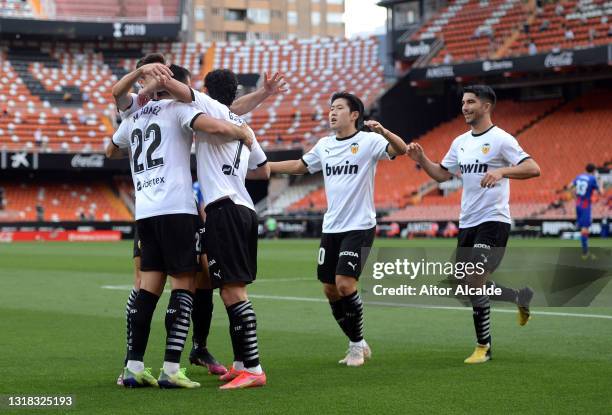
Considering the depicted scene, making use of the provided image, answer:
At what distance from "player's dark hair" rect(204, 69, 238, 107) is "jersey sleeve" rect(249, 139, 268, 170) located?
40 centimetres

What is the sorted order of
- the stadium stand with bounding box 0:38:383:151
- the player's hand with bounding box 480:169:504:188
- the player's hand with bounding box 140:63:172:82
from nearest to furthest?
the player's hand with bounding box 140:63:172:82
the player's hand with bounding box 480:169:504:188
the stadium stand with bounding box 0:38:383:151

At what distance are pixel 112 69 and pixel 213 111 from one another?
57597mm

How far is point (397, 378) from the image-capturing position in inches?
306

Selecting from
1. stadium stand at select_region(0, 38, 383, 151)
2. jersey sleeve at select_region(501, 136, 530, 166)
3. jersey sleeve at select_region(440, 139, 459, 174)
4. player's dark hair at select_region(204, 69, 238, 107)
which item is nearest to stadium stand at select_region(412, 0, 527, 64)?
stadium stand at select_region(0, 38, 383, 151)

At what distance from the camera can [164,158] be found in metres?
7.45

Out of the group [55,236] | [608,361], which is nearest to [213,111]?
[608,361]

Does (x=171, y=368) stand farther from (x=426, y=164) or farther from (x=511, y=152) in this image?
(x=511, y=152)

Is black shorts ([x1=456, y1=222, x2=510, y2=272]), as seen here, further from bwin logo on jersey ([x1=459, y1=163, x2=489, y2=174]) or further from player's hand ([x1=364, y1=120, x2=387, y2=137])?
player's hand ([x1=364, y1=120, x2=387, y2=137])

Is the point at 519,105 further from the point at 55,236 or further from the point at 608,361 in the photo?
the point at 608,361

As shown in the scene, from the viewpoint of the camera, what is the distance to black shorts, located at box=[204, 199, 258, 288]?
24.3 ft

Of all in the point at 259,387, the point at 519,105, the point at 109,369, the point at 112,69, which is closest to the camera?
the point at 259,387

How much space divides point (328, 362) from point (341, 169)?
171 cm

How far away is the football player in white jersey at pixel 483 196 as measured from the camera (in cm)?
895

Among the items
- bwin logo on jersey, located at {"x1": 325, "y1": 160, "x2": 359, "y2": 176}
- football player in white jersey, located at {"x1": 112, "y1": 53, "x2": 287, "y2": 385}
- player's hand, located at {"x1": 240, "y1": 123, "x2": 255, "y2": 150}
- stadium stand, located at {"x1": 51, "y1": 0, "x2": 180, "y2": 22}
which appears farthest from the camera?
stadium stand, located at {"x1": 51, "y1": 0, "x2": 180, "y2": 22}
